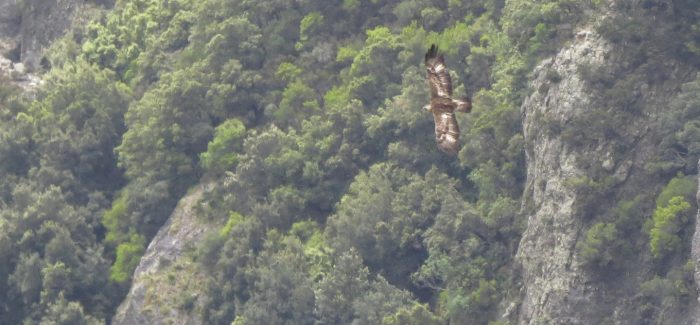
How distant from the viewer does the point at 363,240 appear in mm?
89562

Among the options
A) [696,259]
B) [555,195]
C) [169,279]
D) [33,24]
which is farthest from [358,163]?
[33,24]

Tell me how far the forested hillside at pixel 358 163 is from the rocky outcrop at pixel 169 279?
156 millimetres

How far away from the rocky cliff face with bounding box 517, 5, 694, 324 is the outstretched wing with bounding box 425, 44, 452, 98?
21.2 metres

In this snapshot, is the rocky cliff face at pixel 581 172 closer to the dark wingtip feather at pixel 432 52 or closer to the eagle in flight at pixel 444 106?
the eagle in flight at pixel 444 106

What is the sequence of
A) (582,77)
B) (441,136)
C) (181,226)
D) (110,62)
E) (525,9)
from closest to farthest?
(441,136), (582,77), (525,9), (181,226), (110,62)

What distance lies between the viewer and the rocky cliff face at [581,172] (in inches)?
3159

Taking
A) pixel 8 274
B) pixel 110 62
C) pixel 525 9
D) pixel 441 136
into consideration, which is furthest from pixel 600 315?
pixel 110 62

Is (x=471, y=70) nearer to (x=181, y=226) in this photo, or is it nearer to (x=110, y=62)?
(x=181, y=226)

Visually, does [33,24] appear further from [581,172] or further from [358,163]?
[581,172]

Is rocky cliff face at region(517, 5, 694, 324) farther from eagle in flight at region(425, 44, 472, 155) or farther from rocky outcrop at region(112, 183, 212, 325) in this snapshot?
eagle in flight at region(425, 44, 472, 155)

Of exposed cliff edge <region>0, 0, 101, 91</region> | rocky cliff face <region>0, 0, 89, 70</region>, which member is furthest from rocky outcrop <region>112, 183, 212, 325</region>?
rocky cliff face <region>0, 0, 89, 70</region>

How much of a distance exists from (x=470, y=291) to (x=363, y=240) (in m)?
6.23

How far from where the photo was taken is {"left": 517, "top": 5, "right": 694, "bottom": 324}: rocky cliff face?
8025 cm

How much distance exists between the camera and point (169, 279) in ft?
310
